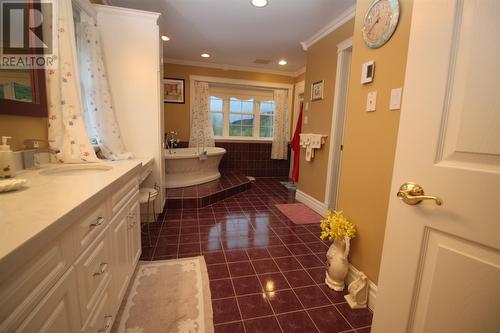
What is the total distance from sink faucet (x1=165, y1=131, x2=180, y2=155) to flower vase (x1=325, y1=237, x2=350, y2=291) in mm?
3756

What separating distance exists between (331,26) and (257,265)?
2.97 m

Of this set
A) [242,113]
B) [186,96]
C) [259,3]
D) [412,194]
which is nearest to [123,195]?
[412,194]

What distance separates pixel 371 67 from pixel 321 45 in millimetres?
1967

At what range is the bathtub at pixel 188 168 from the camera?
3.58m

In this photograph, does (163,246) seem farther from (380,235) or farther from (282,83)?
(282,83)

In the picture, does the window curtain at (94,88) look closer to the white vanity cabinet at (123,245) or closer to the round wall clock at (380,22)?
the white vanity cabinet at (123,245)

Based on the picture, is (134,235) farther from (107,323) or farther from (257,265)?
(257,265)

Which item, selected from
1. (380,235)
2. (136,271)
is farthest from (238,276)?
(380,235)

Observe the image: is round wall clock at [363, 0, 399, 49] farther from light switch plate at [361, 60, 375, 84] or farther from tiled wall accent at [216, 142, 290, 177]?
tiled wall accent at [216, 142, 290, 177]

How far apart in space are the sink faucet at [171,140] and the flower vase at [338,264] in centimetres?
376

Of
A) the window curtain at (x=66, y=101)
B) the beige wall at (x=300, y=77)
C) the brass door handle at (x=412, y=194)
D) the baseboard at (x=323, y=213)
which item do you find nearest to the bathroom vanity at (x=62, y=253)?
the window curtain at (x=66, y=101)

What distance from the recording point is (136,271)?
177 cm

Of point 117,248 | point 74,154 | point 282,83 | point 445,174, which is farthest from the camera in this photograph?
point 282,83

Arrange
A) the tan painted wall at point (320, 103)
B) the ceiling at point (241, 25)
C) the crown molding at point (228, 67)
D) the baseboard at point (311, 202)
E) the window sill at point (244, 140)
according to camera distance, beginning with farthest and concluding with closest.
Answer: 1. the window sill at point (244, 140)
2. the crown molding at point (228, 67)
3. the baseboard at point (311, 202)
4. the tan painted wall at point (320, 103)
5. the ceiling at point (241, 25)
